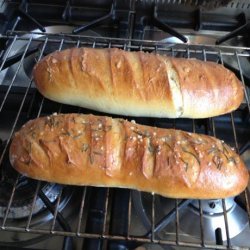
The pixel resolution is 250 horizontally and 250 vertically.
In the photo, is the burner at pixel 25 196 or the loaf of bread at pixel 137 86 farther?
the loaf of bread at pixel 137 86

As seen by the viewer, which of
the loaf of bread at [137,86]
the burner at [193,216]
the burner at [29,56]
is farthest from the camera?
the burner at [29,56]

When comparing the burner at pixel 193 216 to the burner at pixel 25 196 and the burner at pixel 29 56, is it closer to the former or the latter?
the burner at pixel 25 196

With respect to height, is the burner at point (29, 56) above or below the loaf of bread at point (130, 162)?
above

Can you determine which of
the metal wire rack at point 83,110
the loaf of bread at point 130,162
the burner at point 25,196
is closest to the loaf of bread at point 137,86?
the metal wire rack at point 83,110

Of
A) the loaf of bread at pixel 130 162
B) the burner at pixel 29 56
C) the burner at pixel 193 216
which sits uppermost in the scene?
the burner at pixel 29 56

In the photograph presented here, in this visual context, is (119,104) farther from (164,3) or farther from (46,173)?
(164,3)

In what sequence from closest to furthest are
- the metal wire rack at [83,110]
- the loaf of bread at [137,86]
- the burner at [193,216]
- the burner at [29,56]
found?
1. the metal wire rack at [83,110]
2. the burner at [193,216]
3. the loaf of bread at [137,86]
4. the burner at [29,56]

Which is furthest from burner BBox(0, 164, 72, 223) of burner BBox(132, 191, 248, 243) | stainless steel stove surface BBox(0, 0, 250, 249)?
burner BBox(132, 191, 248, 243)

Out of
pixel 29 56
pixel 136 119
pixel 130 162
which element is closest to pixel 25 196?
pixel 130 162
